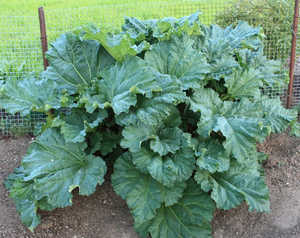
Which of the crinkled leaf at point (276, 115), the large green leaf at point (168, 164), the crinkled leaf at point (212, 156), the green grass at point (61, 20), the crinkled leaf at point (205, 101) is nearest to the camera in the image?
the large green leaf at point (168, 164)

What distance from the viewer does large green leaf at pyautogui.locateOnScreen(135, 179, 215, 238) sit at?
3.02m

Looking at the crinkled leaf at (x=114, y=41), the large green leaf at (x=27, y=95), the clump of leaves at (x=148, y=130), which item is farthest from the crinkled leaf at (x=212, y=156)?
the large green leaf at (x=27, y=95)

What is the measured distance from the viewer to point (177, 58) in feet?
11.0

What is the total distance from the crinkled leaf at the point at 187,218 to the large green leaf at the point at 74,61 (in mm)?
1459

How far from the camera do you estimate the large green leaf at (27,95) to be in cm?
324

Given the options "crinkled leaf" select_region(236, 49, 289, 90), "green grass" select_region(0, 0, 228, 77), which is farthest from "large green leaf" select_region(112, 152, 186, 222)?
"green grass" select_region(0, 0, 228, 77)

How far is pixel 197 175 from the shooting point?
9.95 ft

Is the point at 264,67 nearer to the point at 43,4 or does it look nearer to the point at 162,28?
the point at 162,28

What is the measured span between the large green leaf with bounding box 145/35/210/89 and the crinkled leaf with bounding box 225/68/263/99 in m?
0.38

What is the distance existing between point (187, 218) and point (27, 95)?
1833mm

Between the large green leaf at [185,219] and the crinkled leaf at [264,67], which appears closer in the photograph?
the large green leaf at [185,219]

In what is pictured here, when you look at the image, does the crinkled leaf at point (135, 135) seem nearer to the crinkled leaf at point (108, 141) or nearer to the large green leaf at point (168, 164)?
the large green leaf at point (168, 164)

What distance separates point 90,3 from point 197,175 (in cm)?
505

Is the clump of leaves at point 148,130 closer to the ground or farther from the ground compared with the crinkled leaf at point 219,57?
closer to the ground
